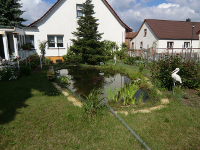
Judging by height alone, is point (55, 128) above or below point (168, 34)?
below

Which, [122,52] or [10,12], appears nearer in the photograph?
[122,52]

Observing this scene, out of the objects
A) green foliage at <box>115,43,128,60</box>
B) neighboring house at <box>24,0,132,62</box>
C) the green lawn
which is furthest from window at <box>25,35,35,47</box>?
the green lawn

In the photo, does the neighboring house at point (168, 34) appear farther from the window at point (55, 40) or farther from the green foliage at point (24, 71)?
the green foliage at point (24, 71)

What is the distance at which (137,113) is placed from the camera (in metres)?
4.30

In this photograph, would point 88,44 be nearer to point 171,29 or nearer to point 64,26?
point 64,26

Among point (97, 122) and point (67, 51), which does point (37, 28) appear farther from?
point (97, 122)

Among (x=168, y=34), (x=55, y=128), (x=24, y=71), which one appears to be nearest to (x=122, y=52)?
(x=24, y=71)

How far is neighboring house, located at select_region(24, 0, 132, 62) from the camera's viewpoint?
15562 millimetres

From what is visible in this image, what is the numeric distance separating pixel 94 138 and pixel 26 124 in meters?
1.72

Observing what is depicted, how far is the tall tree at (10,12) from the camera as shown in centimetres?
2155

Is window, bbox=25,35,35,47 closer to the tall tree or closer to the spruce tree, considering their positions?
the spruce tree

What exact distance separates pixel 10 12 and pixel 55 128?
980 inches

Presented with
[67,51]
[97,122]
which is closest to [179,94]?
[97,122]

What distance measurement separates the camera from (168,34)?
26797 millimetres
